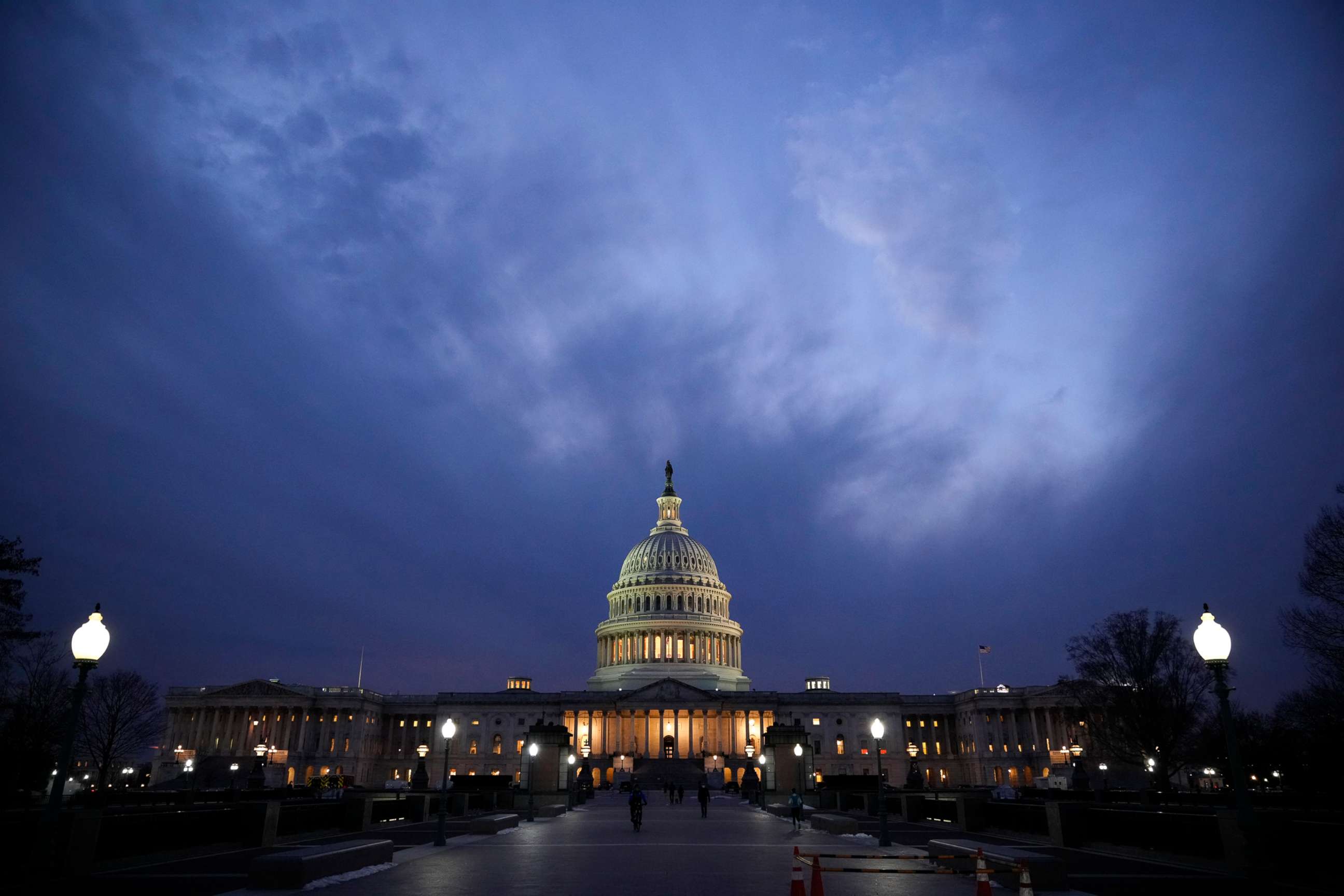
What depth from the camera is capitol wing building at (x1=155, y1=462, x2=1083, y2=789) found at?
404 ft

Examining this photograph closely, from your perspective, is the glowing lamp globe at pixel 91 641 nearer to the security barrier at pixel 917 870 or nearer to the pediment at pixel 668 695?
the security barrier at pixel 917 870

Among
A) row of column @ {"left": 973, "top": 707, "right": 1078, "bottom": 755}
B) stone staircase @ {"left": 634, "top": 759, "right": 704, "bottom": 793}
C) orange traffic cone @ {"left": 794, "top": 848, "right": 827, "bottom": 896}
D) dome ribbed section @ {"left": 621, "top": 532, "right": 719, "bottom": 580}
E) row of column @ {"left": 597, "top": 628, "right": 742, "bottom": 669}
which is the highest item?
dome ribbed section @ {"left": 621, "top": 532, "right": 719, "bottom": 580}

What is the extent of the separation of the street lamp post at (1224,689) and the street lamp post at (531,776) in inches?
1332

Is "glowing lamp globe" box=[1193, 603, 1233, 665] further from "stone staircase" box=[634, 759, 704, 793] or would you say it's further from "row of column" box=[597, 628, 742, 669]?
"row of column" box=[597, 628, 742, 669]

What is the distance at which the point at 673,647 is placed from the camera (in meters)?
146

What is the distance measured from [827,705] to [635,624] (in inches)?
1411

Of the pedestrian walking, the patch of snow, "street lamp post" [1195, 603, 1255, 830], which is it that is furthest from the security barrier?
the pedestrian walking

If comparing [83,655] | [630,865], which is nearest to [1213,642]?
[630,865]

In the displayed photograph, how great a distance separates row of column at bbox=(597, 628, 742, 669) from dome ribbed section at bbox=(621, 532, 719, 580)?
35.7 ft

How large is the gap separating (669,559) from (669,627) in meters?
13.7

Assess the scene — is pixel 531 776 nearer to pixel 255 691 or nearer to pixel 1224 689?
pixel 1224 689

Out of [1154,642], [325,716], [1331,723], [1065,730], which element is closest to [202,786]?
[325,716]

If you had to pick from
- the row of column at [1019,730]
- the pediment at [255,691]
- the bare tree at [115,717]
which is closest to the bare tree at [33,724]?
the bare tree at [115,717]

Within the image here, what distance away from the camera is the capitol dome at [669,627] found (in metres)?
144
